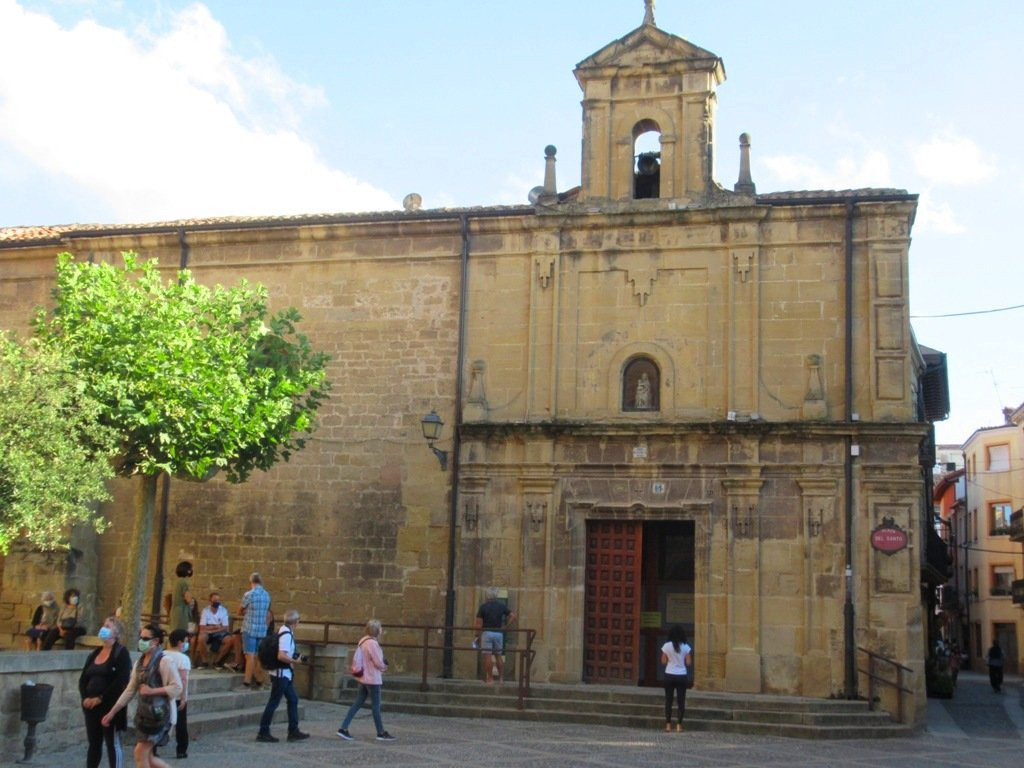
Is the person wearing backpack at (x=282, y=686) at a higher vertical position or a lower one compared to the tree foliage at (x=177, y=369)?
lower

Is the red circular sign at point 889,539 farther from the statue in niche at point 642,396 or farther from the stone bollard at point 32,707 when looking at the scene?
the stone bollard at point 32,707

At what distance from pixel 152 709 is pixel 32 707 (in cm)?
196

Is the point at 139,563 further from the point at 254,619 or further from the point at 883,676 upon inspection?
the point at 883,676

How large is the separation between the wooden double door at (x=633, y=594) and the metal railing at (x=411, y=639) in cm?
111

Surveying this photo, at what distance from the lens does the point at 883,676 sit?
17.5 m

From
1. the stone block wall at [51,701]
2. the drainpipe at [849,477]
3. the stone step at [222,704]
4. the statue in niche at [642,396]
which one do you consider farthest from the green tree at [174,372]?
the drainpipe at [849,477]

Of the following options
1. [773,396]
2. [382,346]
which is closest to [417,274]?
[382,346]

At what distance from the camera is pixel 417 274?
68.9 ft

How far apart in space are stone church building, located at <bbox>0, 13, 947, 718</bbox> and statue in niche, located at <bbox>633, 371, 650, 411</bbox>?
0.05 m

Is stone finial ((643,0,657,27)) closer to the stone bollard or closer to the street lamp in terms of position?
the street lamp

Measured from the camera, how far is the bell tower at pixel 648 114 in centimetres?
2008

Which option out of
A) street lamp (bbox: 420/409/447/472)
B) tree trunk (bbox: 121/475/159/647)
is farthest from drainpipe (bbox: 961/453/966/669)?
tree trunk (bbox: 121/475/159/647)

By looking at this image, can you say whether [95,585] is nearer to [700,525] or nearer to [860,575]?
[700,525]

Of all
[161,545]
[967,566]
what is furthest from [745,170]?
[967,566]
